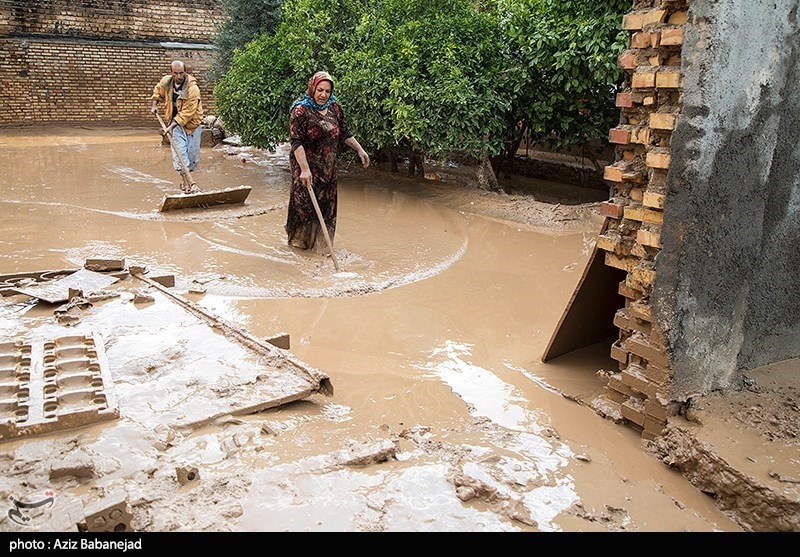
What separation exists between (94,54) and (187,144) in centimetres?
1004

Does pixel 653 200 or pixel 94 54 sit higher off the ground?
pixel 94 54

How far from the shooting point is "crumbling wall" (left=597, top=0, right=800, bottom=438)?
3.63 metres

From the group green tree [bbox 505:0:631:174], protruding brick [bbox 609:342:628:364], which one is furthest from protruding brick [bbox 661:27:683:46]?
green tree [bbox 505:0:631:174]

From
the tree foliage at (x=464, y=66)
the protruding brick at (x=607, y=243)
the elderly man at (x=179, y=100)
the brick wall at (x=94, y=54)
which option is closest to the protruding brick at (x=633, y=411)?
the protruding brick at (x=607, y=243)

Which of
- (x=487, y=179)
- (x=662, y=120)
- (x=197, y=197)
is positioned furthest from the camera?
(x=487, y=179)

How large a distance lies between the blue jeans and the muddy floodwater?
1.03m

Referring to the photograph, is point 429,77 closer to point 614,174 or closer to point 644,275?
point 614,174

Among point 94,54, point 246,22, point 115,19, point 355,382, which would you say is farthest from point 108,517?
point 115,19

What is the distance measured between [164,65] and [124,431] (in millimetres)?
17896

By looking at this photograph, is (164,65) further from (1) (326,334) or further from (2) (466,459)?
(2) (466,459)

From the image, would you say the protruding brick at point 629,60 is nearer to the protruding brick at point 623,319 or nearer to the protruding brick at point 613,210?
the protruding brick at point 613,210

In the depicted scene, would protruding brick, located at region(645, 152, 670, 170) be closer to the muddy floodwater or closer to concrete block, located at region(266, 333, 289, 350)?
the muddy floodwater

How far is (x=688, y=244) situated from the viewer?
380 cm

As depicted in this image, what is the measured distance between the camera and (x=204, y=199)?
30.7ft
